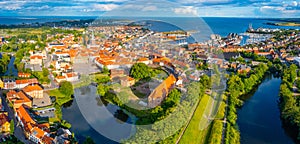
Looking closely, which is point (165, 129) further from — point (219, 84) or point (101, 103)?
point (219, 84)

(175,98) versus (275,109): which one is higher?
(175,98)

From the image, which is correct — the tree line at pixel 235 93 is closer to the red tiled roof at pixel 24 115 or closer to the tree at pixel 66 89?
the red tiled roof at pixel 24 115

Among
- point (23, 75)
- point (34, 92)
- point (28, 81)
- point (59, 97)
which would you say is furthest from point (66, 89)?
point (23, 75)

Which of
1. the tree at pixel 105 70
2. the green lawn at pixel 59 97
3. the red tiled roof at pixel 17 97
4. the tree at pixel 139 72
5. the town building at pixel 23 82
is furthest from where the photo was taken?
the tree at pixel 105 70

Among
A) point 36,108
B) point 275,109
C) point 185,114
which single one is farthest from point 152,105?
point 275,109

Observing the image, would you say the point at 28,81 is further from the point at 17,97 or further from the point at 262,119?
the point at 262,119

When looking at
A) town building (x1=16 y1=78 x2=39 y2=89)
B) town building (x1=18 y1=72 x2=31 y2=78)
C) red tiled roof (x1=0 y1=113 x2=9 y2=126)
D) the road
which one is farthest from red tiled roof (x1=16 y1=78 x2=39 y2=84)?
red tiled roof (x1=0 y1=113 x2=9 y2=126)

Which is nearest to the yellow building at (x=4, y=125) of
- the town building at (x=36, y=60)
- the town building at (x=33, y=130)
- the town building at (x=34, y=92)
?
the town building at (x=33, y=130)

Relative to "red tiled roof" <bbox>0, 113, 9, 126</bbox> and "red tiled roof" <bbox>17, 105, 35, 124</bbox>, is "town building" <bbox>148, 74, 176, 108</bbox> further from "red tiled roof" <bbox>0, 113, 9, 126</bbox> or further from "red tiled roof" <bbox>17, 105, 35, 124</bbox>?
"red tiled roof" <bbox>0, 113, 9, 126</bbox>
